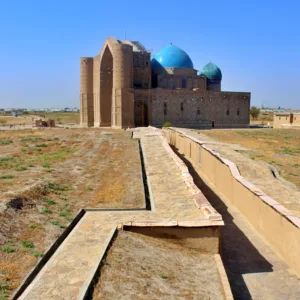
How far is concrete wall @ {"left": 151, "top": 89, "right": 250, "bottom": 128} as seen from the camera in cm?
4006

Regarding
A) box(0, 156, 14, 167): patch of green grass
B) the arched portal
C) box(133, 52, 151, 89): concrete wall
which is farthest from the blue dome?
box(0, 156, 14, 167): patch of green grass

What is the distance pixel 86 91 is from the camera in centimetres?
4300

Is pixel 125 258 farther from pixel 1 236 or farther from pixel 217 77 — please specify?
pixel 217 77

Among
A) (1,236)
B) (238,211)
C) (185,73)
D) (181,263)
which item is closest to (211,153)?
(238,211)

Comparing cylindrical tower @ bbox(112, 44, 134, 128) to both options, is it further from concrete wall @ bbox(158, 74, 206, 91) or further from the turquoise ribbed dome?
the turquoise ribbed dome

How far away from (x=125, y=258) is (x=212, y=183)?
31.3 feet

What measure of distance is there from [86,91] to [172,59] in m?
10.8

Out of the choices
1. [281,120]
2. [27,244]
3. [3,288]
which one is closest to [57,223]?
[27,244]

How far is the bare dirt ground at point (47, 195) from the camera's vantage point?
5957 millimetres

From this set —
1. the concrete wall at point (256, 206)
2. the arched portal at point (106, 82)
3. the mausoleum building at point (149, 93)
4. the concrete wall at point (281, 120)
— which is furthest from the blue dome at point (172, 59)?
the concrete wall at point (256, 206)

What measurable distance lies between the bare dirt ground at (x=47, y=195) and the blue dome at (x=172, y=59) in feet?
94.2

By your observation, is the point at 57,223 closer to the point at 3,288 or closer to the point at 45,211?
the point at 45,211

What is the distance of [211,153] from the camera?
1570 centimetres

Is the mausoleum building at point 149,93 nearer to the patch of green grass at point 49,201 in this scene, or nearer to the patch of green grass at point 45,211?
the patch of green grass at point 49,201
